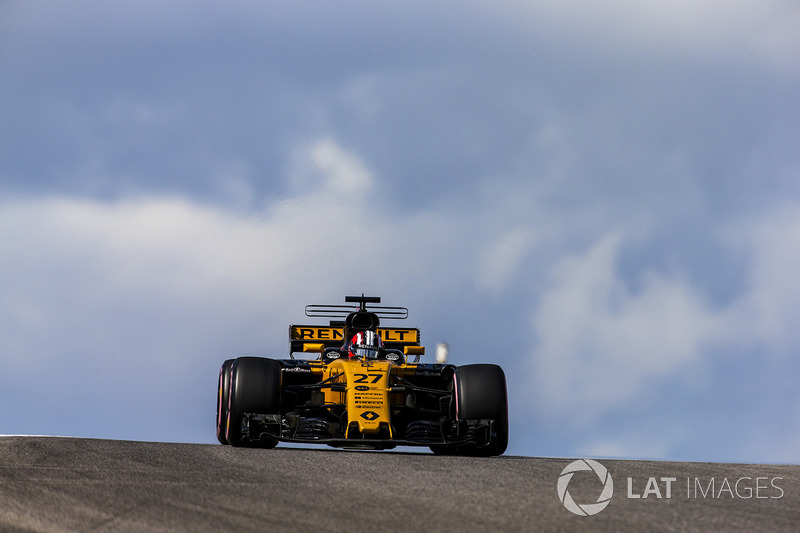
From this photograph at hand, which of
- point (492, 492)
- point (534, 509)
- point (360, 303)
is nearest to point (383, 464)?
point (492, 492)

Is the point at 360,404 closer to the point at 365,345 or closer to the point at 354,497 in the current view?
the point at 365,345

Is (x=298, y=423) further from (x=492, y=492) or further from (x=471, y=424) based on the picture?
(x=492, y=492)

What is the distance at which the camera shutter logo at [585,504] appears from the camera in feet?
18.1

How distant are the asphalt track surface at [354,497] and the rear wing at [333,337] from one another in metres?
8.11

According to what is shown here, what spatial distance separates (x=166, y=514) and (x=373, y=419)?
23.8ft

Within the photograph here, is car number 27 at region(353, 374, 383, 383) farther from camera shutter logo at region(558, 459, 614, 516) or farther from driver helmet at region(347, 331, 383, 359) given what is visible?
camera shutter logo at region(558, 459, 614, 516)

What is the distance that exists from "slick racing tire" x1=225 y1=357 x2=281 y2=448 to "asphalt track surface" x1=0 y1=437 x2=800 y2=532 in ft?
12.1

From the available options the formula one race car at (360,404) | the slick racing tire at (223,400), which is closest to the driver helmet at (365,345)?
the formula one race car at (360,404)

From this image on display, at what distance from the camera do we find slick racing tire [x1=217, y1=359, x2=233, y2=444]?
43.0 ft

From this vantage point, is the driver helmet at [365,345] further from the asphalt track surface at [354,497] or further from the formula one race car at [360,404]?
the asphalt track surface at [354,497]

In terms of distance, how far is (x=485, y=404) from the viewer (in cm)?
1258

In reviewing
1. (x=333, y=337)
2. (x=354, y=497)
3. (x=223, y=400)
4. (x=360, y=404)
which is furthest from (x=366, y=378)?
(x=354, y=497)

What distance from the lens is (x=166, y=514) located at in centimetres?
514

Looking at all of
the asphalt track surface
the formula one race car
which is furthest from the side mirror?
the asphalt track surface
